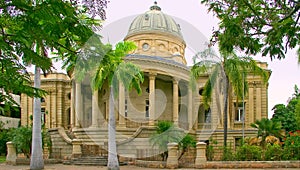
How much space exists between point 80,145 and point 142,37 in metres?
13.5

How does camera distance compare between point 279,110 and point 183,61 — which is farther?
point 279,110

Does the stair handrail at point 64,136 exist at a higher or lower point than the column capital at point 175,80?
lower

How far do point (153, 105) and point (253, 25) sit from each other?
22.3 metres

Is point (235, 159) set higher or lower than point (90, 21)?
lower

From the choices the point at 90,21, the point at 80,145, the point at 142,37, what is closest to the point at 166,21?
the point at 142,37

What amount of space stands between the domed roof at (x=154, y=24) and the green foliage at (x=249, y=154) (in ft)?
57.7

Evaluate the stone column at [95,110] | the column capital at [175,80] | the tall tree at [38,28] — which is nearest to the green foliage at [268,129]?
the column capital at [175,80]

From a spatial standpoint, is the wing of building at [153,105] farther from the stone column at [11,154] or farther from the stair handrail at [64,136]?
the stone column at [11,154]

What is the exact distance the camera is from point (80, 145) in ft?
90.6

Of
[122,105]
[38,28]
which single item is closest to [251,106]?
[122,105]

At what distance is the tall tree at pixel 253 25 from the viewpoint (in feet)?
29.3

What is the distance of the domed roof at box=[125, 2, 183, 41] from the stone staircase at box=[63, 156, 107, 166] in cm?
1489

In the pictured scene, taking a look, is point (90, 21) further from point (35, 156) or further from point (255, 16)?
point (35, 156)

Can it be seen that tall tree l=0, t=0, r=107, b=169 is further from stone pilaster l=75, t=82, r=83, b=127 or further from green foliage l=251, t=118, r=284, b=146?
stone pilaster l=75, t=82, r=83, b=127
